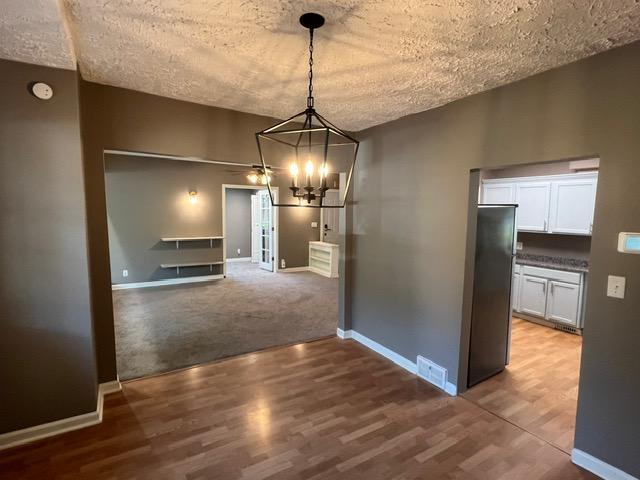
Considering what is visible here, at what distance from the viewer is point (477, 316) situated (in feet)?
9.62

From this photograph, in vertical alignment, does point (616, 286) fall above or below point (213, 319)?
above

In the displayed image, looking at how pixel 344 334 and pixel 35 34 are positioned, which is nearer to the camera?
pixel 35 34

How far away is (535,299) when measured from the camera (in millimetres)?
4445

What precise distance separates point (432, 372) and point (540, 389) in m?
0.98

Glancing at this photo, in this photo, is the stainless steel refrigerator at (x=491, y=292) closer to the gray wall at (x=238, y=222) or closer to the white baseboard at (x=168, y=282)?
the white baseboard at (x=168, y=282)

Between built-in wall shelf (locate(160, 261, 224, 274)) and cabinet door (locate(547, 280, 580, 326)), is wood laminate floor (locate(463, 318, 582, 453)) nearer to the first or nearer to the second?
cabinet door (locate(547, 280, 580, 326))

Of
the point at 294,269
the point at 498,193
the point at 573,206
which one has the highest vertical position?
the point at 498,193

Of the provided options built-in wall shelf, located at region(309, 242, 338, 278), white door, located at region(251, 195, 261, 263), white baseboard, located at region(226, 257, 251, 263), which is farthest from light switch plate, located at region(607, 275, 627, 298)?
white baseboard, located at region(226, 257, 251, 263)

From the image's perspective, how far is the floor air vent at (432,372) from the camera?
2.88 m

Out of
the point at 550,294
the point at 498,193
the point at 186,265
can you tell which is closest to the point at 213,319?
the point at 186,265

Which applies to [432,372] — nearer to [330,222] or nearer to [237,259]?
[330,222]

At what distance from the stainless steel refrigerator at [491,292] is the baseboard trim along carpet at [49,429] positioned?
10.1ft

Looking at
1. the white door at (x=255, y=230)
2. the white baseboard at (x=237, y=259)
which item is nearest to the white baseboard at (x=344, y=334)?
the white door at (x=255, y=230)

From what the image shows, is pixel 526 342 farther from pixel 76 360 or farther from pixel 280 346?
pixel 76 360
